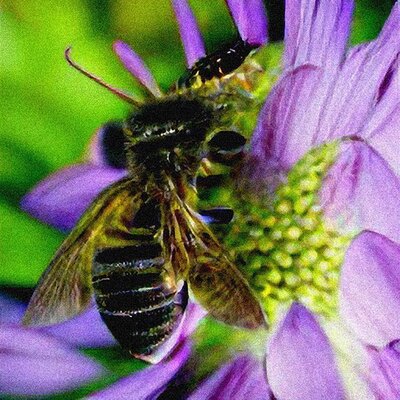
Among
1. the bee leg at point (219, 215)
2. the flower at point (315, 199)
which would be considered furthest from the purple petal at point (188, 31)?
the bee leg at point (219, 215)

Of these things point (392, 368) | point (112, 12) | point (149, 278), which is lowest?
point (392, 368)

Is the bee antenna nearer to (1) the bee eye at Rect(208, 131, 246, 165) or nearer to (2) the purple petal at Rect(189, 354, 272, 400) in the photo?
(1) the bee eye at Rect(208, 131, 246, 165)

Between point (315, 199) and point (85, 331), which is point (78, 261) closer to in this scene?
point (85, 331)

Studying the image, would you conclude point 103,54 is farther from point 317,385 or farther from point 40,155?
point 317,385

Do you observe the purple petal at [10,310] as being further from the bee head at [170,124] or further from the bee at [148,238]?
the bee head at [170,124]

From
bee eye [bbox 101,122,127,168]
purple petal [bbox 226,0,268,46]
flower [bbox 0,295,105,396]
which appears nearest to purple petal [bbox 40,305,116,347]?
flower [bbox 0,295,105,396]

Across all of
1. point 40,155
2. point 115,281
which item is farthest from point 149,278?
point 40,155
